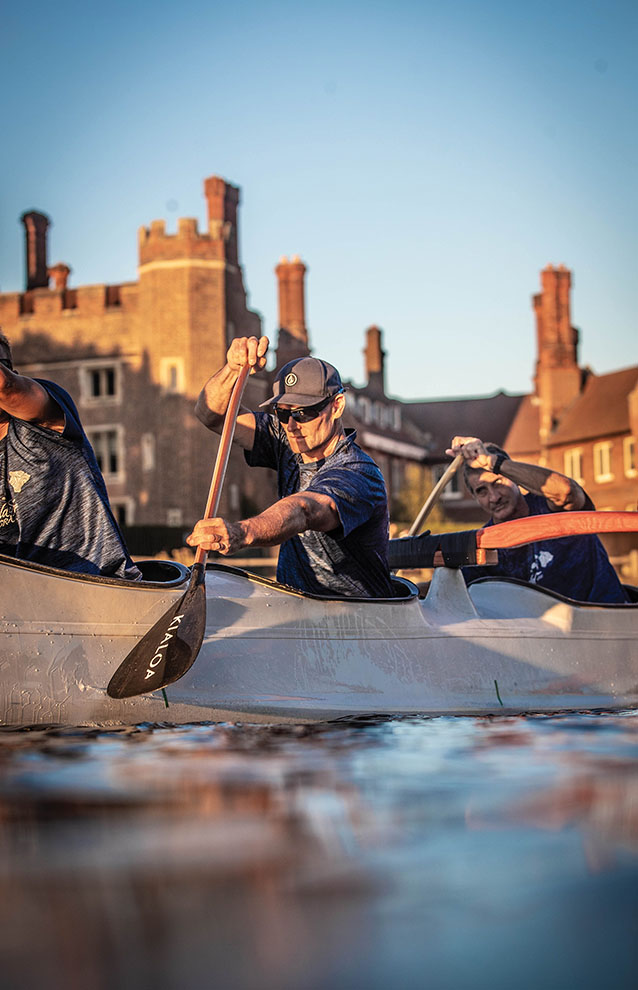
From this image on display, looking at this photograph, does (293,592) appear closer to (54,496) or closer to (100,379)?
(54,496)

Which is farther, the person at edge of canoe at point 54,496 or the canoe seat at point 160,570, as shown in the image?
the canoe seat at point 160,570

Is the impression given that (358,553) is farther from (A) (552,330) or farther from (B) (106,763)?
(A) (552,330)

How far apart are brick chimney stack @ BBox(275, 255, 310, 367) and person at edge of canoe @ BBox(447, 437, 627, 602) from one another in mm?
39230

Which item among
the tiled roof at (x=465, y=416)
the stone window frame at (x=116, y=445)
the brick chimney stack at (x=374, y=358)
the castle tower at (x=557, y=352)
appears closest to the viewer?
the stone window frame at (x=116, y=445)

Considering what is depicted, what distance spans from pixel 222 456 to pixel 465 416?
5903 cm

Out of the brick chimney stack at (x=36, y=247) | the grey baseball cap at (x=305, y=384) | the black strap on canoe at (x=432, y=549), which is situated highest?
the brick chimney stack at (x=36, y=247)

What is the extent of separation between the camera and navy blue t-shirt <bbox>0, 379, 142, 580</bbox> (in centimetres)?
441

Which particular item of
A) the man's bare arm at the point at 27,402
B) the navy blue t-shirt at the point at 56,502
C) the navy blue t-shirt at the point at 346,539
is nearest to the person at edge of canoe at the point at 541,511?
the navy blue t-shirt at the point at 346,539

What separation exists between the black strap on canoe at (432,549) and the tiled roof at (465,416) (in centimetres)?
5218

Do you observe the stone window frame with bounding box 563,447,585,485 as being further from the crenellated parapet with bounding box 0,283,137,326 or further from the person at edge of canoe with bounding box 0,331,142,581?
the person at edge of canoe with bounding box 0,331,142,581

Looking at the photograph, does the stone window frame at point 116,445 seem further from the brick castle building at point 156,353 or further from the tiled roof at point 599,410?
the tiled roof at point 599,410

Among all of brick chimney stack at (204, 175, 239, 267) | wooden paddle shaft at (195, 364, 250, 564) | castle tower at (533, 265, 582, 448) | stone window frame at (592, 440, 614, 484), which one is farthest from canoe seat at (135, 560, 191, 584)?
castle tower at (533, 265, 582, 448)

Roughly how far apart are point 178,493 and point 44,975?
3539cm

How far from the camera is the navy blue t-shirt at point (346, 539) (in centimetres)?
468
